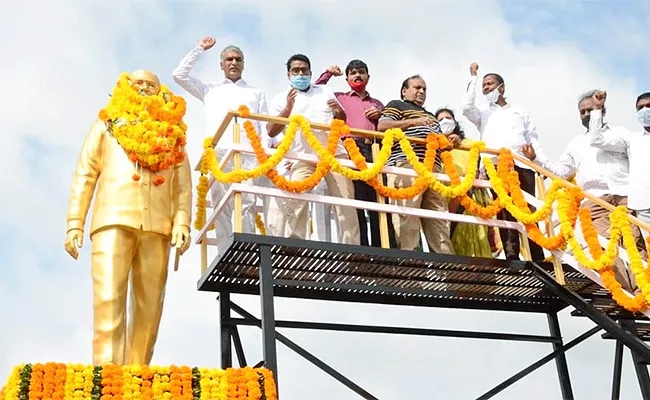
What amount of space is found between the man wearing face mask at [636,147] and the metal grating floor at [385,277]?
97 centimetres

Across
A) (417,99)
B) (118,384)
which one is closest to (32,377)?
(118,384)

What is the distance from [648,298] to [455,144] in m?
2.35

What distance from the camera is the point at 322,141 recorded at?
29.6ft

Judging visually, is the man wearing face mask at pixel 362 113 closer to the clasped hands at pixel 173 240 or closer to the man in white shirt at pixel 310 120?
the man in white shirt at pixel 310 120

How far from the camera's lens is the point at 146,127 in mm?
7945

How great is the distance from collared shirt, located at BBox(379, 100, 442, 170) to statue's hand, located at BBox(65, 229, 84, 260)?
306 centimetres

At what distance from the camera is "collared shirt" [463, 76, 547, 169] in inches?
404

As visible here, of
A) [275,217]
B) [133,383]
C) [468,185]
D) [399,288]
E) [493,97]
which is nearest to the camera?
[133,383]

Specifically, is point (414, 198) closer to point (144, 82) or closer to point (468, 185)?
point (468, 185)

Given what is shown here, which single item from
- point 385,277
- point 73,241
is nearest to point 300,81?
point 385,277

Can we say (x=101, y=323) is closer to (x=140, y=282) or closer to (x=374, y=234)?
(x=140, y=282)

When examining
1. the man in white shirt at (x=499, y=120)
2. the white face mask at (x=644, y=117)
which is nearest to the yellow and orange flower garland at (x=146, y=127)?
the man in white shirt at (x=499, y=120)

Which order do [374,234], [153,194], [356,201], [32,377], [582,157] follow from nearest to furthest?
[32,377], [153,194], [356,201], [374,234], [582,157]

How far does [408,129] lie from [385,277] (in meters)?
1.47
